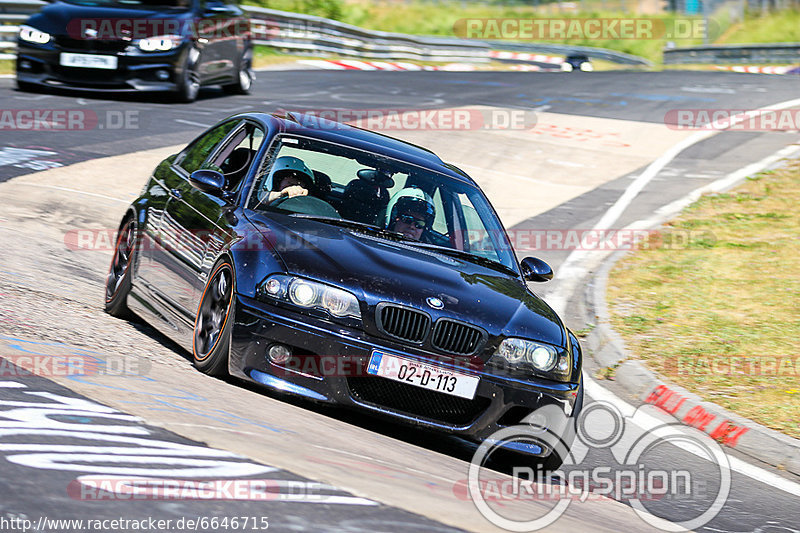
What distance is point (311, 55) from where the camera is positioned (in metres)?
31.8

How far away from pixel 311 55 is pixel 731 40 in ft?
97.9

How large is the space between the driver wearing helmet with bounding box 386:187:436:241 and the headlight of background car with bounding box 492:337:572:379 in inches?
45.7

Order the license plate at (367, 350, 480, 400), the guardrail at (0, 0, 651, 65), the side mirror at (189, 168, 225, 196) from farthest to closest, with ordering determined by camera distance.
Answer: the guardrail at (0, 0, 651, 65) → the side mirror at (189, 168, 225, 196) → the license plate at (367, 350, 480, 400)

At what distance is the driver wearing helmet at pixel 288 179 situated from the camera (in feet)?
22.2

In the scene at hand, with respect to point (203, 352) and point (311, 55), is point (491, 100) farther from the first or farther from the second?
point (203, 352)

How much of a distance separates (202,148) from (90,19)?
30.6 feet

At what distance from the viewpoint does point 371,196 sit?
Answer: 6945mm

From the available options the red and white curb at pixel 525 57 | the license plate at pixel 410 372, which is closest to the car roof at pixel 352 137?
the license plate at pixel 410 372

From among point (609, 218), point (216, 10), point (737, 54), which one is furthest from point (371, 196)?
point (737, 54)

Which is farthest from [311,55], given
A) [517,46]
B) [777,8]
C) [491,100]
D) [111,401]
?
[777,8]

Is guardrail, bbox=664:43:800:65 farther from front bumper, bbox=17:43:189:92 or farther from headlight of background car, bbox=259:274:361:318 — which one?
headlight of background car, bbox=259:274:361:318

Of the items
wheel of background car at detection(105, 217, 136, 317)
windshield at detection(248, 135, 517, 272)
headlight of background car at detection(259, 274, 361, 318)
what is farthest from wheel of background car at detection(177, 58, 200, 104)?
headlight of background car at detection(259, 274, 361, 318)

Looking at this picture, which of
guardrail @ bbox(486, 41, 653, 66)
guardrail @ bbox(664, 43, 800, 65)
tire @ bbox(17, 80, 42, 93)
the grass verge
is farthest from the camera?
guardrail @ bbox(486, 41, 653, 66)

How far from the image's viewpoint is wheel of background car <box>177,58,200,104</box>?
687 inches
